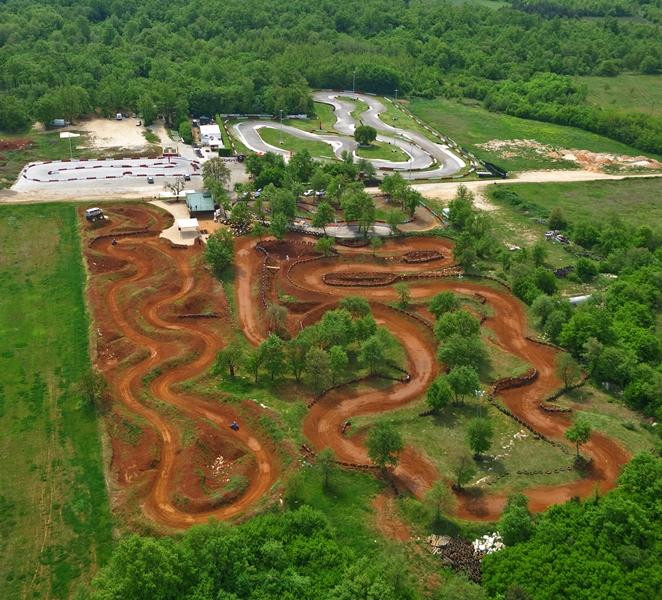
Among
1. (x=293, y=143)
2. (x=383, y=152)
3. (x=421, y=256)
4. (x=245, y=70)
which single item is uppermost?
(x=245, y=70)

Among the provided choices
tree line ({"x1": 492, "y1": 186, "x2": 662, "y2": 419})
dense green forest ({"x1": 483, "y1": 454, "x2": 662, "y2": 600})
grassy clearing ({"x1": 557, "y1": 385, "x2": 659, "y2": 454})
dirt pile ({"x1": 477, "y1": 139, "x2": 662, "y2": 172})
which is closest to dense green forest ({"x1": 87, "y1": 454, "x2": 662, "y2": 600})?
dense green forest ({"x1": 483, "y1": 454, "x2": 662, "y2": 600})

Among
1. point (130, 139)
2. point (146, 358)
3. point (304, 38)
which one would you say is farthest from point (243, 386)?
point (304, 38)

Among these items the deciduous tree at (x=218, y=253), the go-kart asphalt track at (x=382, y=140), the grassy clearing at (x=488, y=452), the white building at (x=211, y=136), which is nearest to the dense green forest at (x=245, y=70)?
the white building at (x=211, y=136)

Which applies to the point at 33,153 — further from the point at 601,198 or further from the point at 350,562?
the point at 350,562

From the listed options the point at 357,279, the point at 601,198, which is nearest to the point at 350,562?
the point at 357,279

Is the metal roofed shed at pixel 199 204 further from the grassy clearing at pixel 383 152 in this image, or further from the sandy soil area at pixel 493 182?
the grassy clearing at pixel 383 152

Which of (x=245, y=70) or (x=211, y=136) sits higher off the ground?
(x=245, y=70)

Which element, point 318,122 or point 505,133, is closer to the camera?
point 318,122

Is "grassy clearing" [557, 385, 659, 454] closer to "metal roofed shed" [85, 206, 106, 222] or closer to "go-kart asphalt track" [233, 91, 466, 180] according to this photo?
"go-kart asphalt track" [233, 91, 466, 180]
